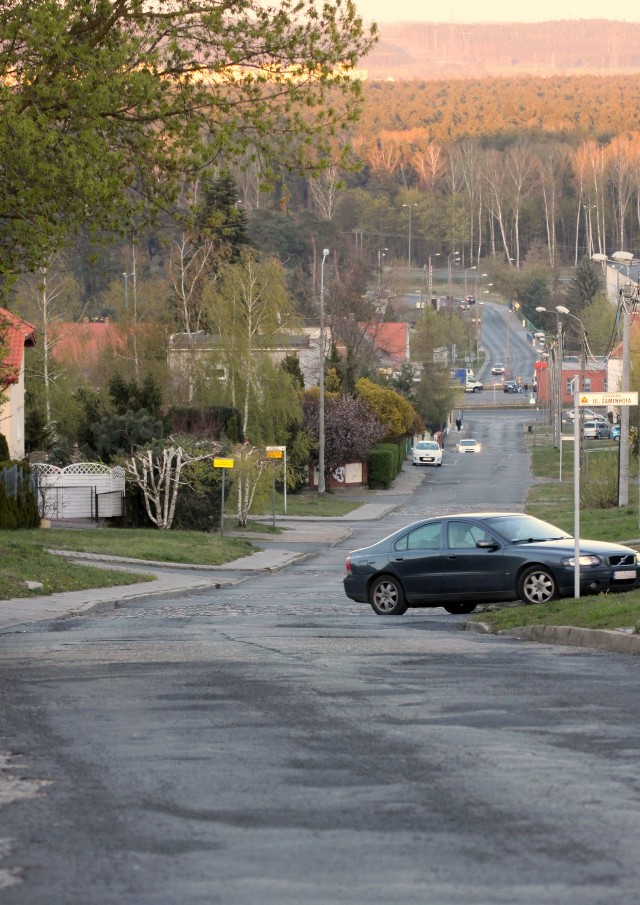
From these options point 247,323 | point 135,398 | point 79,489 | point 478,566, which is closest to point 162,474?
point 79,489

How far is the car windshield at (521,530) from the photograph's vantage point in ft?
72.9

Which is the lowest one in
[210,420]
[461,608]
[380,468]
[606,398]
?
[380,468]

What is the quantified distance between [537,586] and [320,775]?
13.2 metres

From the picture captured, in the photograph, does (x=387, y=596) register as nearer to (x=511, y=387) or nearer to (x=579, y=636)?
(x=579, y=636)

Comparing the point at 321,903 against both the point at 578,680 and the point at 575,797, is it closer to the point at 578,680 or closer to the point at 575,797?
the point at 575,797

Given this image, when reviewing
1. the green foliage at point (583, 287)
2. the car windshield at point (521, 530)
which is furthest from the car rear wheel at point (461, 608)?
the green foliage at point (583, 287)

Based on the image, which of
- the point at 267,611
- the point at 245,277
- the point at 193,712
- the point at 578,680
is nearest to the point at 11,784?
the point at 193,712

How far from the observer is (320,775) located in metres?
8.66

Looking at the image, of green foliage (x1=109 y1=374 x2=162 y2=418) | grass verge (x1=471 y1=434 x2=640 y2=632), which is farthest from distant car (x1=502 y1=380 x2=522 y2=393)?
green foliage (x1=109 y1=374 x2=162 y2=418)

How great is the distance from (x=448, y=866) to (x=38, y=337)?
65.1 meters

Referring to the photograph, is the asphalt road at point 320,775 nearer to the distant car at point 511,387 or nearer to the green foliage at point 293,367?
the green foliage at point 293,367

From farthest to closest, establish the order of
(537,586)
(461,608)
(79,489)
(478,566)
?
(79,489), (461,608), (478,566), (537,586)

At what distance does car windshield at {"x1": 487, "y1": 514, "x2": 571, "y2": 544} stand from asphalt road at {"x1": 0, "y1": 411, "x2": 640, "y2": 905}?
5.90 meters

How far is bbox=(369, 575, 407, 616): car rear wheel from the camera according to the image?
2322cm
